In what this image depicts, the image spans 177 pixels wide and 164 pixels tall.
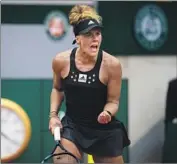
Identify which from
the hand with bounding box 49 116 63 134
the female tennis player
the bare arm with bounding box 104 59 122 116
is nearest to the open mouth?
the female tennis player

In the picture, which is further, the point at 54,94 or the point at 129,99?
the point at 129,99

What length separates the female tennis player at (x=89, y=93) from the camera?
2270 millimetres

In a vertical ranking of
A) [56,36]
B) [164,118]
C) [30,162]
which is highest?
[56,36]

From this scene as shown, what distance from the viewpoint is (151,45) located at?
14.1 feet

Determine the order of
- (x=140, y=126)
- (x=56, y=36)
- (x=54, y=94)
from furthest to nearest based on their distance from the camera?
(x=140, y=126) < (x=56, y=36) < (x=54, y=94)

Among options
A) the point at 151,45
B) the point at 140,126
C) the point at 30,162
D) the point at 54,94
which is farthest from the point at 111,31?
the point at 54,94

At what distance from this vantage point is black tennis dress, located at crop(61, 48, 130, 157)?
2303 mm

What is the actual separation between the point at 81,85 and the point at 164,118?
233 cm

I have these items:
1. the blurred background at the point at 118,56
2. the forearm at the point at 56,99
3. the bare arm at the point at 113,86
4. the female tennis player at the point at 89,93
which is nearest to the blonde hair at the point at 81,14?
the female tennis player at the point at 89,93

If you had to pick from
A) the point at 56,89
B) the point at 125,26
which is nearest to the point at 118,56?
the point at 125,26

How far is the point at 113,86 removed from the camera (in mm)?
2318

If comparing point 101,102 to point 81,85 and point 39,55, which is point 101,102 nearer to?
point 81,85

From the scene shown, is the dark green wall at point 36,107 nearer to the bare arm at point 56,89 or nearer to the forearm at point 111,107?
the bare arm at point 56,89

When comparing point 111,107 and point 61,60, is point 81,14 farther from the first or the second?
point 111,107
